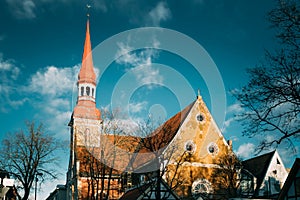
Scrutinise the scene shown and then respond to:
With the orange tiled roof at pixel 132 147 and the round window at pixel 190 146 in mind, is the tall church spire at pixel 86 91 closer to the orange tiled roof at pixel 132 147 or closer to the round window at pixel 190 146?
the round window at pixel 190 146

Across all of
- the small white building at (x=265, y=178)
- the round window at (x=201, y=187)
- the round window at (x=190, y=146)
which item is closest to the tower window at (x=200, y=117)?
the round window at (x=190, y=146)

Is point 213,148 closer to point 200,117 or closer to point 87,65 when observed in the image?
point 200,117

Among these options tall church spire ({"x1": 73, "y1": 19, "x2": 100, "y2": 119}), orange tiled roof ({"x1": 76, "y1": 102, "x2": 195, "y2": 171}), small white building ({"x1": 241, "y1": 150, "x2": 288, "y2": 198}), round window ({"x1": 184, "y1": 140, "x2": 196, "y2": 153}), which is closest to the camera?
orange tiled roof ({"x1": 76, "y1": 102, "x2": 195, "y2": 171})

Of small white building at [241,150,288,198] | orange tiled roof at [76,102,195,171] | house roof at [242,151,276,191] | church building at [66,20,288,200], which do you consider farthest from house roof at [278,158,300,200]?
house roof at [242,151,276,191]

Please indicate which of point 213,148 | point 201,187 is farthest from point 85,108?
point 201,187

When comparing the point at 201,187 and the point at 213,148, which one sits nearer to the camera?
the point at 201,187

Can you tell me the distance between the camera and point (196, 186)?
34.7 m

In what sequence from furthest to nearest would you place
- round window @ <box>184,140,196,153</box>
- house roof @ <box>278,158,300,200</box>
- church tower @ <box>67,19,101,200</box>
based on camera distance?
1. church tower @ <box>67,19,101,200</box>
2. round window @ <box>184,140,196,153</box>
3. house roof @ <box>278,158,300,200</box>

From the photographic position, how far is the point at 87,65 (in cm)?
5125

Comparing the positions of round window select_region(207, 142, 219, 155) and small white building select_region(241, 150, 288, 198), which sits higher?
round window select_region(207, 142, 219, 155)

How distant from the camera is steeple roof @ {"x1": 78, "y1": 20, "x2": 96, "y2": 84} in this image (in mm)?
49844

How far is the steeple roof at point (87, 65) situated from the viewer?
49.8 meters

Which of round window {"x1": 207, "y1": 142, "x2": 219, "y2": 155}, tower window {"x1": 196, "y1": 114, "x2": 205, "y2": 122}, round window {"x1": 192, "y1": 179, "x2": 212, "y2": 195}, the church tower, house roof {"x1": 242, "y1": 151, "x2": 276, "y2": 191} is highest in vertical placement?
the church tower

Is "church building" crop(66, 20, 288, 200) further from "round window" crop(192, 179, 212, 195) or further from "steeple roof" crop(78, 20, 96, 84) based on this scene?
"steeple roof" crop(78, 20, 96, 84)
